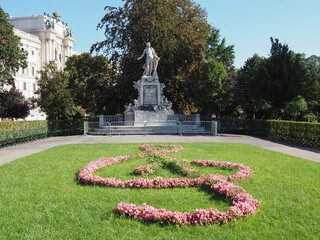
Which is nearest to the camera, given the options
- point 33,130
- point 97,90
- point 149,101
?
point 33,130

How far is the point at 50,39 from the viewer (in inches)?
2936

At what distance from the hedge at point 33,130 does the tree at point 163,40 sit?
7174 millimetres

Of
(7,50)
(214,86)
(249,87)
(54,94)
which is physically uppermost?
(7,50)

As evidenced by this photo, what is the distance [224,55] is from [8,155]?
40.8m

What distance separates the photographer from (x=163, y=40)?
2745 centimetres

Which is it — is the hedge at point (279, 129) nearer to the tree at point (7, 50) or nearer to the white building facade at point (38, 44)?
the tree at point (7, 50)

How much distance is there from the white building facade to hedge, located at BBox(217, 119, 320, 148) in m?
46.5

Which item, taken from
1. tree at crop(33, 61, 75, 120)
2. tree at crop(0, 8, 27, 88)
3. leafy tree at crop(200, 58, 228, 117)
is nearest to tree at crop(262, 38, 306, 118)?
leafy tree at crop(200, 58, 228, 117)

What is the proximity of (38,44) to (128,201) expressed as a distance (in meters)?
74.6

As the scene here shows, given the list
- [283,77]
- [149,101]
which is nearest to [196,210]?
[149,101]

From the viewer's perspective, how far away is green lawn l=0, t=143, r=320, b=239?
412 cm

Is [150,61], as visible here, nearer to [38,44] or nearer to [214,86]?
[214,86]

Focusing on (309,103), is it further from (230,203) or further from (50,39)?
(50,39)

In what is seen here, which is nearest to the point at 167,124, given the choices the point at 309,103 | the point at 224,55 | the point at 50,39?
the point at 309,103
